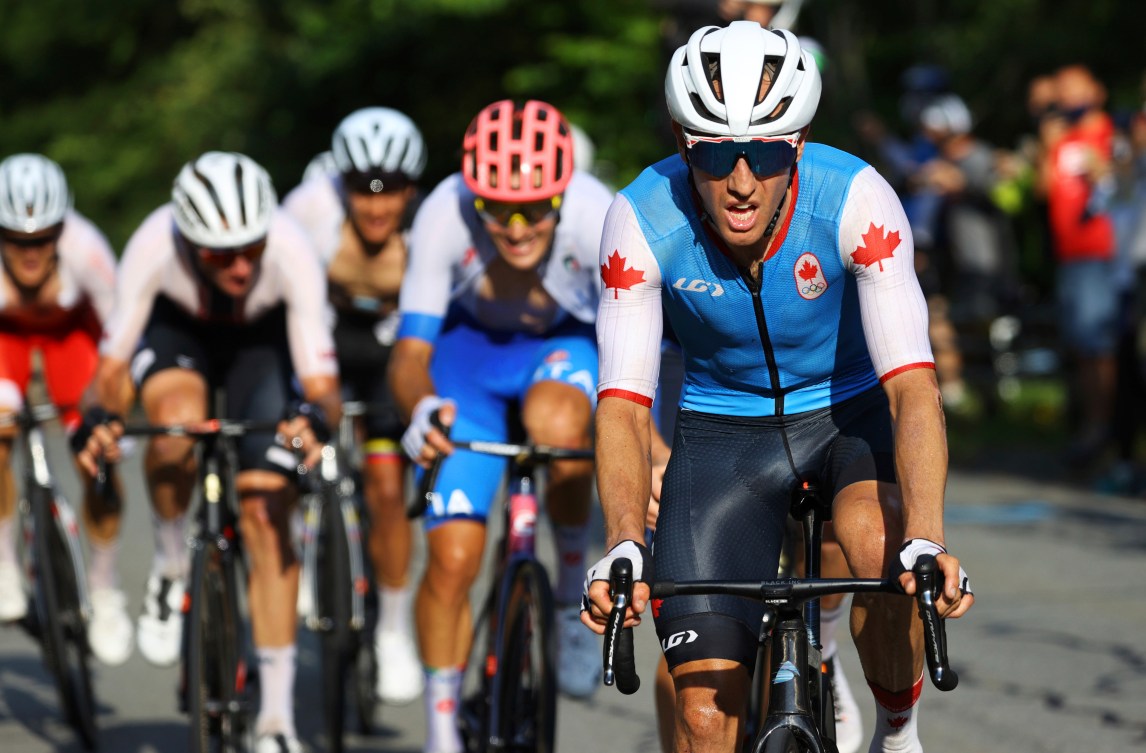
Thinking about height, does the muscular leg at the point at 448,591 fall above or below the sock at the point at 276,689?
above

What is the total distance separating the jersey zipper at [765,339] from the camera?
4.26m

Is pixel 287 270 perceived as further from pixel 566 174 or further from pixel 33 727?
pixel 33 727

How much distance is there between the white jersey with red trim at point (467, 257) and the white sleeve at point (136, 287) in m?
1.16

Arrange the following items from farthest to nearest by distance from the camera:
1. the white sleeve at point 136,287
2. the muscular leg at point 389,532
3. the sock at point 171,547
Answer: the muscular leg at point 389,532, the sock at point 171,547, the white sleeve at point 136,287

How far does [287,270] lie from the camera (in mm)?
6734

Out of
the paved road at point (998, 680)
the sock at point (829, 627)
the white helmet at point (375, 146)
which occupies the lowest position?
the paved road at point (998, 680)

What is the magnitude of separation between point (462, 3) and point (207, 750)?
15150mm

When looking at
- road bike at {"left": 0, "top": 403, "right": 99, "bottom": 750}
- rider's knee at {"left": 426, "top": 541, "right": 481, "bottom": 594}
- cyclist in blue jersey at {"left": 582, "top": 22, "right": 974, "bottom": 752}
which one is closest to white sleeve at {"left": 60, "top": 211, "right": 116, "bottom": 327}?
road bike at {"left": 0, "top": 403, "right": 99, "bottom": 750}

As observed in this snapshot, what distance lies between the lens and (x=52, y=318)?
8.14 meters

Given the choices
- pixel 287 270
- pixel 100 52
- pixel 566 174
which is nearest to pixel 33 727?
pixel 287 270

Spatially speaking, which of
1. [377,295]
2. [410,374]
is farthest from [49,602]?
[410,374]

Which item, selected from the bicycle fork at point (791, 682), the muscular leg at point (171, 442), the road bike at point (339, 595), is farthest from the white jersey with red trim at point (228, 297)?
the bicycle fork at point (791, 682)

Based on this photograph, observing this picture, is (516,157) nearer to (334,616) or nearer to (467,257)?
(467,257)

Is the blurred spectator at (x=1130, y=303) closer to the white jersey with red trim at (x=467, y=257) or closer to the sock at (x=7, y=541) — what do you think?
the white jersey with red trim at (x=467, y=257)
